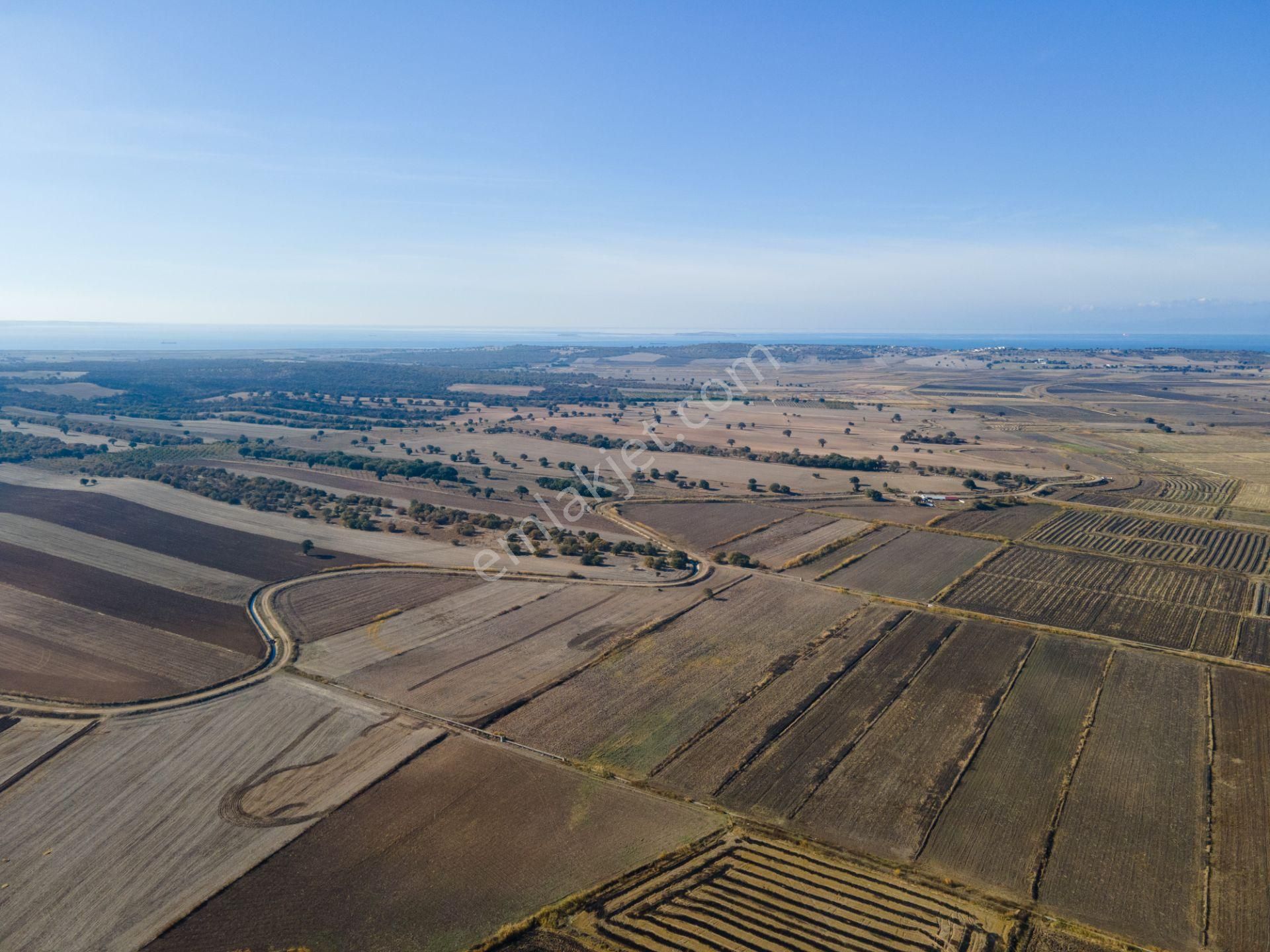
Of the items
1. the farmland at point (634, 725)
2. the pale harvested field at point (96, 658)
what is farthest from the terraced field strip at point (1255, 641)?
the pale harvested field at point (96, 658)

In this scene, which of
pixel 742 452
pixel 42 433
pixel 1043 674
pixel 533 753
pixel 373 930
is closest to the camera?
pixel 373 930

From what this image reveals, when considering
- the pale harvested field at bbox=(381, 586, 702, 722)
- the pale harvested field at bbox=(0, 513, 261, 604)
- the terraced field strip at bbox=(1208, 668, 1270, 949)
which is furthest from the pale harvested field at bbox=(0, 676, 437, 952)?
the terraced field strip at bbox=(1208, 668, 1270, 949)

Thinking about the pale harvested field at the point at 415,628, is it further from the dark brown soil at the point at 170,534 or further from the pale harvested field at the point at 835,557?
the pale harvested field at the point at 835,557

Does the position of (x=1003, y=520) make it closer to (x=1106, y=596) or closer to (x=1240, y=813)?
(x=1106, y=596)

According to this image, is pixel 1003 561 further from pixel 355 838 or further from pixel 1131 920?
pixel 355 838

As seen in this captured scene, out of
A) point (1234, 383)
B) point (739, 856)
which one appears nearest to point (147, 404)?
point (739, 856)

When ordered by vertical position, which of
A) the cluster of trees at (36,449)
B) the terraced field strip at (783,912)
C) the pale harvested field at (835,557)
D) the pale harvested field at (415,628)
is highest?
the cluster of trees at (36,449)
